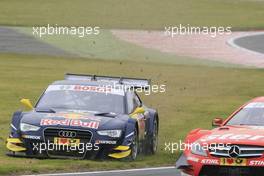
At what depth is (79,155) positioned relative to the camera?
49.8ft

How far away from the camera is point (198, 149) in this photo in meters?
12.7

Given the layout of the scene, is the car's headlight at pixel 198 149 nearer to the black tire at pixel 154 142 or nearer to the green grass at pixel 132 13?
the black tire at pixel 154 142

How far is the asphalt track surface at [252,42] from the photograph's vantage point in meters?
39.4

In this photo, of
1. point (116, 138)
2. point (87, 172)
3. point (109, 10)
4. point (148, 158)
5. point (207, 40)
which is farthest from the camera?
point (109, 10)

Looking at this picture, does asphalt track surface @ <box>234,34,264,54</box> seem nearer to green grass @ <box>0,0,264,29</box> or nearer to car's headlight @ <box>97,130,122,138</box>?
green grass @ <box>0,0,264,29</box>

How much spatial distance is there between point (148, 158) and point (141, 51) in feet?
68.0

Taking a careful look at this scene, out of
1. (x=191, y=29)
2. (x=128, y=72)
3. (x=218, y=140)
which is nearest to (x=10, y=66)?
(x=128, y=72)

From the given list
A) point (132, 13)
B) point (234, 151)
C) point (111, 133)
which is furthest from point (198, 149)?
point (132, 13)

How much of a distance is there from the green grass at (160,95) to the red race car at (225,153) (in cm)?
239

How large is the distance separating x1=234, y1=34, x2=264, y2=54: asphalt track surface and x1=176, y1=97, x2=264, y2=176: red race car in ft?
85.6

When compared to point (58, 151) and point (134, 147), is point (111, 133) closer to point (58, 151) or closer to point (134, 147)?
point (134, 147)

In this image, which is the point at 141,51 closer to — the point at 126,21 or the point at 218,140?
the point at 126,21

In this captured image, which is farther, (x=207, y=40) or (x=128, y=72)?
(x=207, y=40)

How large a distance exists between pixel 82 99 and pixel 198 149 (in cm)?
412
